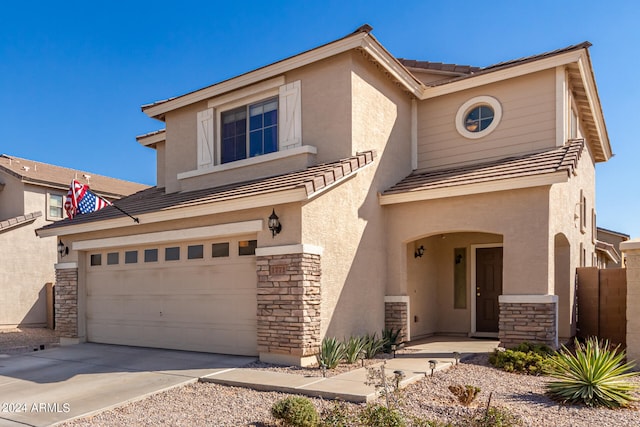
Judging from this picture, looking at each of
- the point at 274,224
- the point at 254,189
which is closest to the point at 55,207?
the point at 254,189

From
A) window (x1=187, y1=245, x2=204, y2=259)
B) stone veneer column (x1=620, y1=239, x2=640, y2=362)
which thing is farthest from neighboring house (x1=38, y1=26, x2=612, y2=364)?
stone veneer column (x1=620, y1=239, x2=640, y2=362)

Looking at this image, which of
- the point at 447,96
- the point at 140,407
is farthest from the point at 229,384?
the point at 447,96

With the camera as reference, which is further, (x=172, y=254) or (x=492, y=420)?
(x=172, y=254)

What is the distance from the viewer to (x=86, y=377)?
8328mm

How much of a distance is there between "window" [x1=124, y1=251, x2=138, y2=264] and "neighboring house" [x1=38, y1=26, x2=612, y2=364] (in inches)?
0.9

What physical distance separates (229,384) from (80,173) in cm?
1883

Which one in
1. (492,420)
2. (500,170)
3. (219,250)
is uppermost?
(500,170)

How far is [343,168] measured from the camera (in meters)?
9.30

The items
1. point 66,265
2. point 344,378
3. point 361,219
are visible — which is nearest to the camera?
point 344,378

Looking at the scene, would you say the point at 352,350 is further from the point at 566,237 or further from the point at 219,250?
the point at 566,237

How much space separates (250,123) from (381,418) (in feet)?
26.4

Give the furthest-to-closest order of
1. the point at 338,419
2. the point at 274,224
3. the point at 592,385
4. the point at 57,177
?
the point at 57,177 → the point at 274,224 → the point at 592,385 → the point at 338,419

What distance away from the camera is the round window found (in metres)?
11.2

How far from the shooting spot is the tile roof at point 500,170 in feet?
29.9
